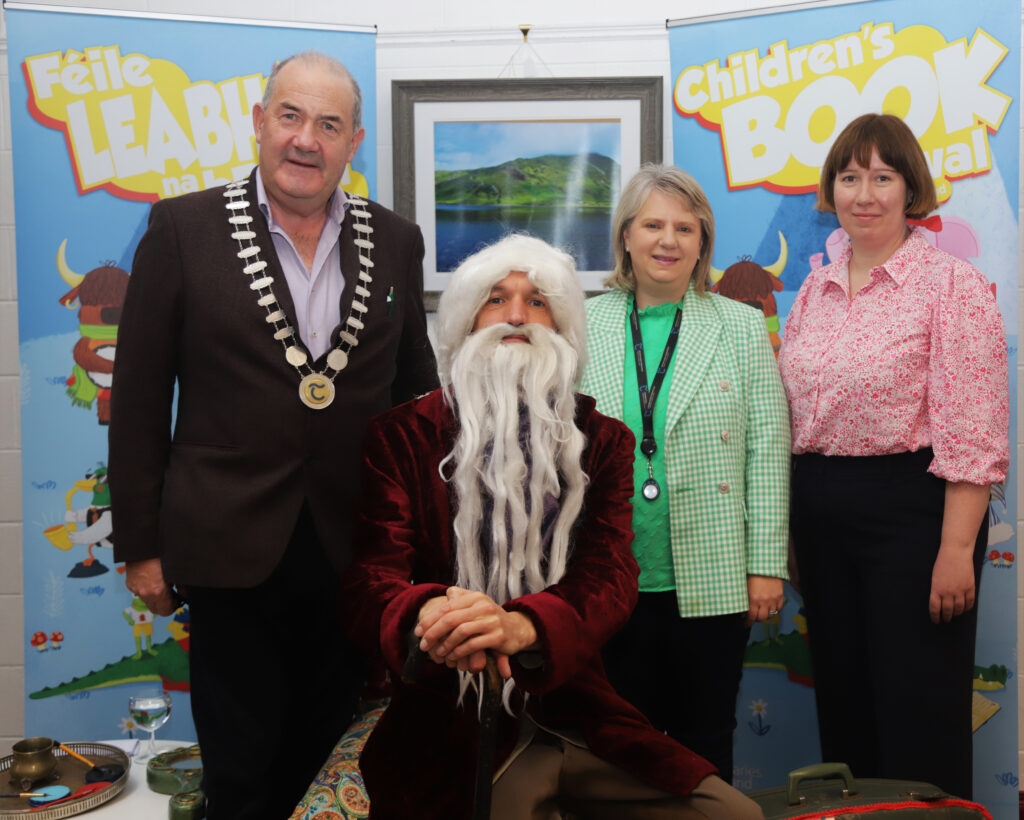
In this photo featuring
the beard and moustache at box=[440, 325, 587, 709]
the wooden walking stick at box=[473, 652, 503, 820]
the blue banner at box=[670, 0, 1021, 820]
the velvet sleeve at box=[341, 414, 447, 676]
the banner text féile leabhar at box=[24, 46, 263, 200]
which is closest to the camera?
the wooden walking stick at box=[473, 652, 503, 820]

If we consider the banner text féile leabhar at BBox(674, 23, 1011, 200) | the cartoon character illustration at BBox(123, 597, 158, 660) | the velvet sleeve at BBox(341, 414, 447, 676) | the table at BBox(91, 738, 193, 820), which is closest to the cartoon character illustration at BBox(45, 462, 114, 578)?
the cartoon character illustration at BBox(123, 597, 158, 660)

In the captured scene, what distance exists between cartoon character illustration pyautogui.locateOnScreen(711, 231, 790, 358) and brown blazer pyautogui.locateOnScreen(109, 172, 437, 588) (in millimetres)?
1479

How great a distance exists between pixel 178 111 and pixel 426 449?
1.72 m

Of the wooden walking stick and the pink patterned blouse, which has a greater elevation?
the pink patterned blouse

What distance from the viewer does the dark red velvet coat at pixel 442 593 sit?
1.58 m

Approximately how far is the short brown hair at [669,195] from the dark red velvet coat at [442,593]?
69 centimetres

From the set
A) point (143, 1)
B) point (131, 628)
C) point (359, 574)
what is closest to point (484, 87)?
point (143, 1)

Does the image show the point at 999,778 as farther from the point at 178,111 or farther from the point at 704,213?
the point at 178,111

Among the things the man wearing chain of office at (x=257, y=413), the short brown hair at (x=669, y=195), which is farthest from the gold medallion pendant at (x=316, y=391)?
the short brown hair at (x=669, y=195)

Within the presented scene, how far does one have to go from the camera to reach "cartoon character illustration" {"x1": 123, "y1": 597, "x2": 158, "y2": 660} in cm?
294

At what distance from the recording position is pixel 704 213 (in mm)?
2355

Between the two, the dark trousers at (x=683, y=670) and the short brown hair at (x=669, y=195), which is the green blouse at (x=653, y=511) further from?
the short brown hair at (x=669, y=195)

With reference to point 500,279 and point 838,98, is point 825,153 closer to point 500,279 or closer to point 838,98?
point 838,98

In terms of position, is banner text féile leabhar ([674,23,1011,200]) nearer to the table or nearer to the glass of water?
the glass of water
